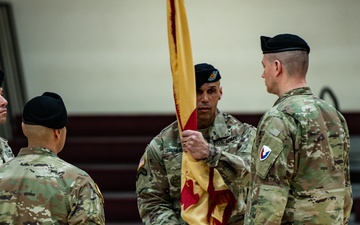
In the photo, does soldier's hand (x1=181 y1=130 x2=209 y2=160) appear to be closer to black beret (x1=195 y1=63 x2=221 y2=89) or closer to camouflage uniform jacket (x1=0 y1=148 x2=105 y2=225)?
black beret (x1=195 y1=63 x2=221 y2=89)

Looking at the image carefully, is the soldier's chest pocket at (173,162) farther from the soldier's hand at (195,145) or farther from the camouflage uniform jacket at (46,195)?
the camouflage uniform jacket at (46,195)

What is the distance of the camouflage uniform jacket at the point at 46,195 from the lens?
3377mm

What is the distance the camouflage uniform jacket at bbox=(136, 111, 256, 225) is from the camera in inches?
160

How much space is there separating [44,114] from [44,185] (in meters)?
0.29

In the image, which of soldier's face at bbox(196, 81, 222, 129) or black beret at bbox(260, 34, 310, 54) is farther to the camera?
soldier's face at bbox(196, 81, 222, 129)

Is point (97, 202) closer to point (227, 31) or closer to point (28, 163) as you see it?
point (28, 163)

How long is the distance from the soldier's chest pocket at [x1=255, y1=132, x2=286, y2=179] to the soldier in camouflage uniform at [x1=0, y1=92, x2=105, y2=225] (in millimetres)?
672

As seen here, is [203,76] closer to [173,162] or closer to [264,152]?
[173,162]

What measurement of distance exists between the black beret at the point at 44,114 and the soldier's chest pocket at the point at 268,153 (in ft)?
2.72

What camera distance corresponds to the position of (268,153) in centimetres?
343

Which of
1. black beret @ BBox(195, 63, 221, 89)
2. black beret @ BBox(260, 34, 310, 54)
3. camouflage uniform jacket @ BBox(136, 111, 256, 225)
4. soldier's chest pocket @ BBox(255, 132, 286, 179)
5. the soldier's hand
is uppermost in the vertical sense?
black beret @ BBox(260, 34, 310, 54)

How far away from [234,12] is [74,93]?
5.50 feet

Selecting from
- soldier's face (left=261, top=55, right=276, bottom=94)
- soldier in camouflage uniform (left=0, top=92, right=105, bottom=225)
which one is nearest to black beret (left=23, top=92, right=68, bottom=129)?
soldier in camouflage uniform (left=0, top=92, right=105, bottom=225)

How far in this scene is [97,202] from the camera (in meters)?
3.43
